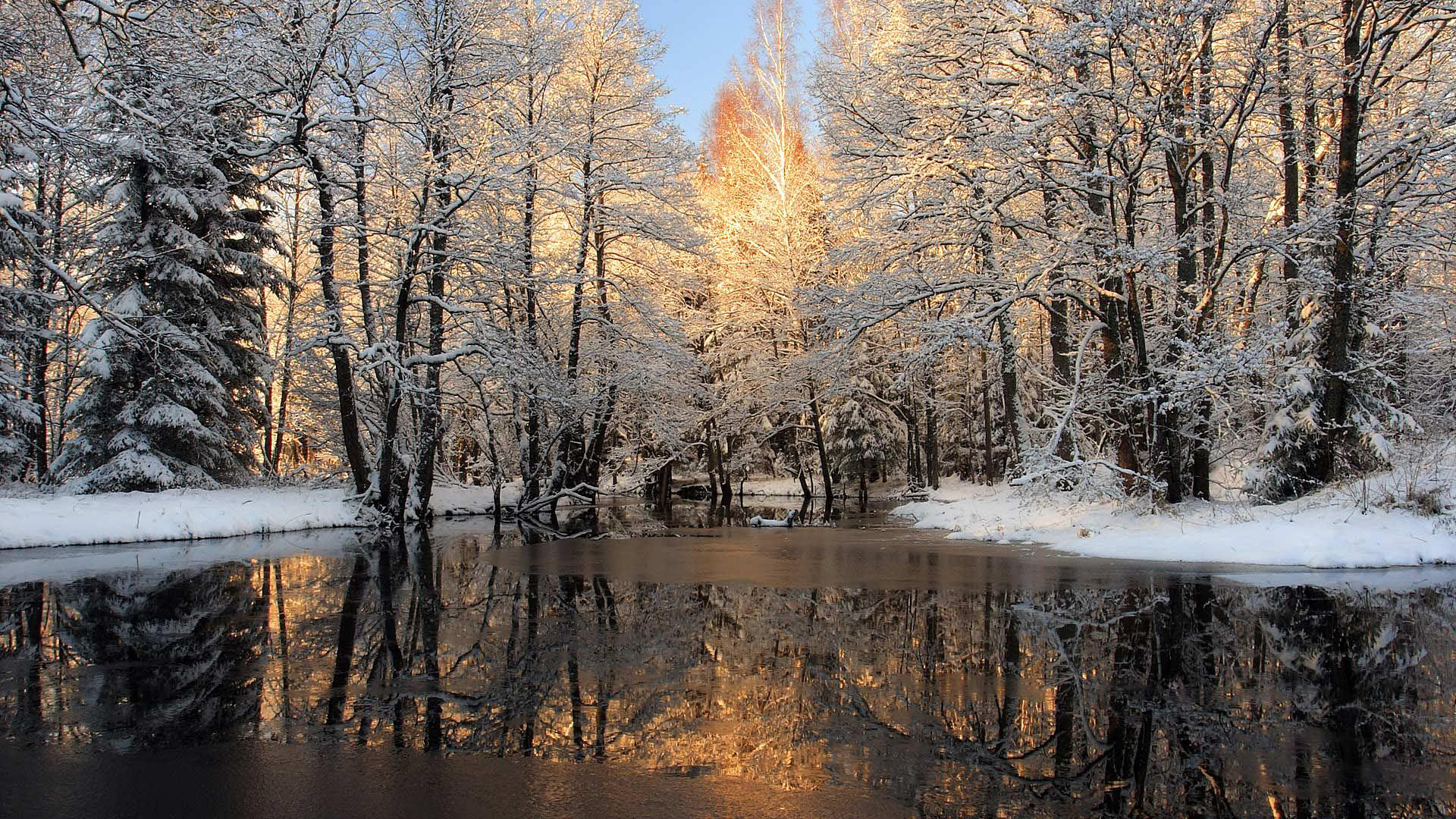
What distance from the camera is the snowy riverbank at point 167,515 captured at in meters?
14.9

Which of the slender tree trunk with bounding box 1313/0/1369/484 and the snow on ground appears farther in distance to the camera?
the slender tree trunk with bounding box 1313/0/1369/484

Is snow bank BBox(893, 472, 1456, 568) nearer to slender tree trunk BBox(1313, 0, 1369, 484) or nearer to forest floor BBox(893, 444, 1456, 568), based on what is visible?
forest floor BBox(893, 444, 1456, 568)

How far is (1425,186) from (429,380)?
811 inches

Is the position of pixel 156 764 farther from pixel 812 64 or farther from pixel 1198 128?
pixel 812 64

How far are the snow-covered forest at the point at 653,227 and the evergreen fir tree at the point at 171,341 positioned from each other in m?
0.08

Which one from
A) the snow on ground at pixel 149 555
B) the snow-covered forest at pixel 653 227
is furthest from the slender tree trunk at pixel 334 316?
the snow on ground at pixel 149 555

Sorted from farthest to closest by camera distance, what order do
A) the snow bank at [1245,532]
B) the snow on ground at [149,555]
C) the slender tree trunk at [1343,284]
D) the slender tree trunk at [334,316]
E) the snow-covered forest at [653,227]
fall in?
the slender tree trunk at [334,316] → the slender tree trunk at [1343,284] → the snow-covered forest at [653,227] → the snow on ground at [149,555] → the snow bank at [1245,532]

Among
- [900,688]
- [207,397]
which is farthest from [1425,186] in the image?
[207,397]

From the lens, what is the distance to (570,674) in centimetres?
606

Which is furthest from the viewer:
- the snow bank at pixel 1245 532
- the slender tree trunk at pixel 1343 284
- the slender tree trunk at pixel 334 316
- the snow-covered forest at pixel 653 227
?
the slender tree trunk at pixel 334 316

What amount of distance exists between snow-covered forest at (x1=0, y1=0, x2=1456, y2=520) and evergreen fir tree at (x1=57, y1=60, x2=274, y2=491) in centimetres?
8

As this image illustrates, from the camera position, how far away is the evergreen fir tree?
1858 centimetres

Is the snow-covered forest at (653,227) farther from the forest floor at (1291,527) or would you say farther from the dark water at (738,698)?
the dark water at (738,698)

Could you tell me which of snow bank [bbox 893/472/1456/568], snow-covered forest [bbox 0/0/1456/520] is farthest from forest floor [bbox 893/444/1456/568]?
snow-covered forest [bbox 0/0/1456/520]
